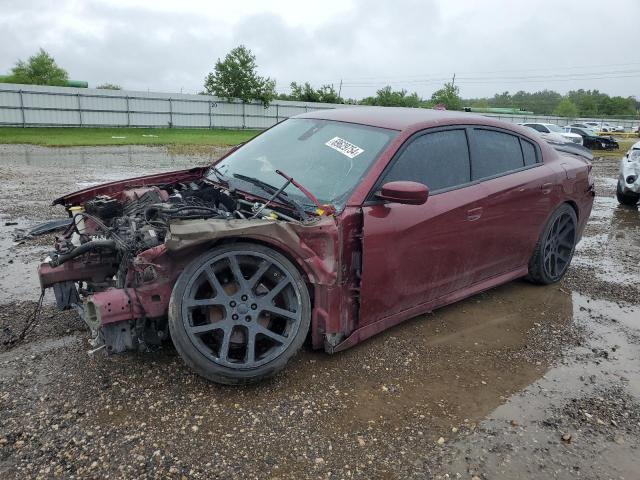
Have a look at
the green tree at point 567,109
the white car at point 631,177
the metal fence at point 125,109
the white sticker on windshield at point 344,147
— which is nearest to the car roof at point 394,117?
the white sticker on windshield at point 344,147

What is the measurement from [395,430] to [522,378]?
1.14 metres

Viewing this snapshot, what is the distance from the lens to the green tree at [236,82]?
3662 cm

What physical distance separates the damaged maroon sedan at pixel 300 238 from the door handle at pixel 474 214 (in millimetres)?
15

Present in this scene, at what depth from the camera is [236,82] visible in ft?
120

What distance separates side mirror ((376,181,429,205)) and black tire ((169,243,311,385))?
73 centimetres

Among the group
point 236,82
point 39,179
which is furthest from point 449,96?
point 39,179

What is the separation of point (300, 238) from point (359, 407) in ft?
3.37

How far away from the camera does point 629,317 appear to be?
4395mm

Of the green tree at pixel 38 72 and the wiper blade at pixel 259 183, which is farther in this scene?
the green tree at pixel 38 72

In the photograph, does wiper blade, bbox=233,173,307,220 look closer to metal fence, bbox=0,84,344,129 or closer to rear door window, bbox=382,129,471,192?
rear door window, bbox=382,129,471,192

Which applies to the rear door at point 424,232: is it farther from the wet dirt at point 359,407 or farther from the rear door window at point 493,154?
the wet dirt at point 359,407

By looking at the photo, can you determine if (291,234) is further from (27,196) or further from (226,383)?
(27,196)

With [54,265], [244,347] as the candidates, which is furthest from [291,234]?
[54,265]

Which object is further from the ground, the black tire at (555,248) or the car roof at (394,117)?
the car roof at (394,117)
